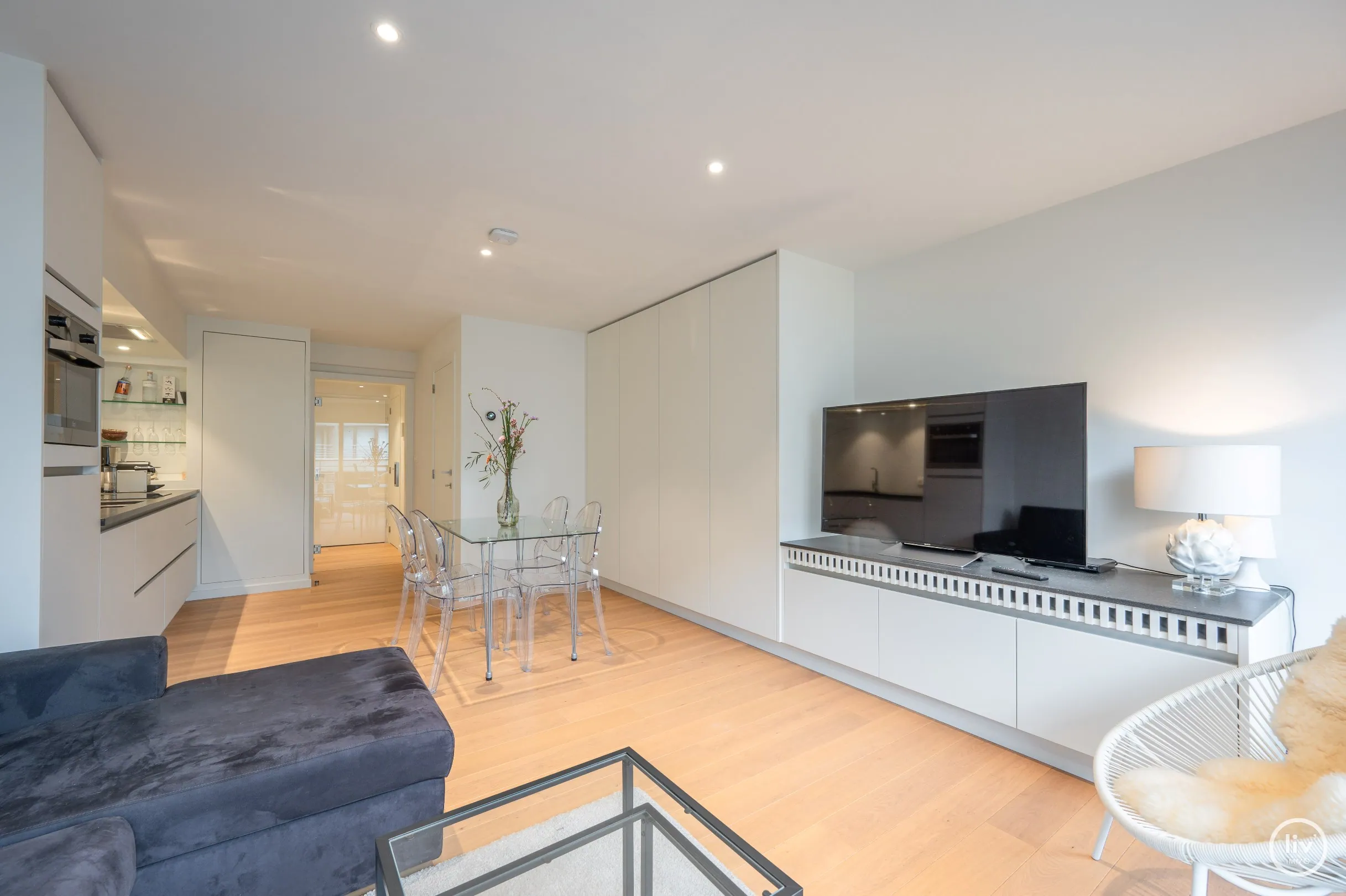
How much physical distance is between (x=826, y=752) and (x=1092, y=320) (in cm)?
229

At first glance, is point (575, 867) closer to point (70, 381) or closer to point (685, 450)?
point (70, 381)

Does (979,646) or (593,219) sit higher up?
(593,219)

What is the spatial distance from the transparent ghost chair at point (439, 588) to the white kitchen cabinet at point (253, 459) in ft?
8.35

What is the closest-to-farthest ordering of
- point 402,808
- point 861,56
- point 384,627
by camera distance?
point 402,808 → point 861,56 → point 384,627

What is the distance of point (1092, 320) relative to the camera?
2662mm

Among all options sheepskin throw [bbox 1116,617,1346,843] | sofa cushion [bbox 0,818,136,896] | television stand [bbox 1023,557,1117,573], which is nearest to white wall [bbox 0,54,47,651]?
sofa cushion [bbox 0,818,136,896]

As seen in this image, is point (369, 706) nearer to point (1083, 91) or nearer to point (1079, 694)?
point (1079, 694)

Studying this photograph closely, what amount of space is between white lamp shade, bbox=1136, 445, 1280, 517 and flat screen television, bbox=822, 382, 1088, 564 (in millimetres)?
287

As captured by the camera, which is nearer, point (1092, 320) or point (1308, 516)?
point (1308, 516)

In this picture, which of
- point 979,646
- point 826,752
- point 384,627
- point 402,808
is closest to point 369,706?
point 402,808

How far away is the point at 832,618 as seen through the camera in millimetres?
3080

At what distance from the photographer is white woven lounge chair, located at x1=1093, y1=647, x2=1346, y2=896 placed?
108 centimetres

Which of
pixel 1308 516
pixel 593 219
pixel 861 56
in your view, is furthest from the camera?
pixel 593 219

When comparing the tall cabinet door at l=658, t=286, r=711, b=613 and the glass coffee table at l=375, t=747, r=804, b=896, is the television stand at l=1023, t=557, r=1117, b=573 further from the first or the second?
the tall cabinet door at l=658, t=286, r=711, b=613
